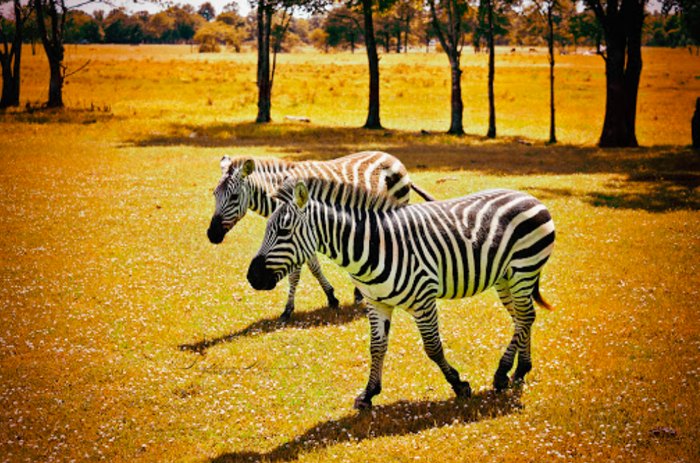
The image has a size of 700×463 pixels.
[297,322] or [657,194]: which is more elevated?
[657,194]

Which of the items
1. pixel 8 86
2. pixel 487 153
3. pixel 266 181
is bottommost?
pixel 266 181

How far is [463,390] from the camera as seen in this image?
27.4 ft

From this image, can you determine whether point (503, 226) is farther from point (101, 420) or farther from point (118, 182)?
point (118, 182)

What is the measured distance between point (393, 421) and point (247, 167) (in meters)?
5.60

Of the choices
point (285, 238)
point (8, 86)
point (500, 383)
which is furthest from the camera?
point (8, 86)

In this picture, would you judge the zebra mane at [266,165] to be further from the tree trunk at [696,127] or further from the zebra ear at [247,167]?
the tree trunk at [696,127]

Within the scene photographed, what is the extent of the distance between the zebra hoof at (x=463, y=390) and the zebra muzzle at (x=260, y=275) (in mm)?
2907

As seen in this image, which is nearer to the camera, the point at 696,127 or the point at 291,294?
the point at 291,294

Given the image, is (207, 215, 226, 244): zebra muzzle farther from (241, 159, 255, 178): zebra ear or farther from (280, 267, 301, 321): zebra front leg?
(280, 267, 301, 321): zebra front leg

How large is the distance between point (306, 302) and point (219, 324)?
2.02 metres

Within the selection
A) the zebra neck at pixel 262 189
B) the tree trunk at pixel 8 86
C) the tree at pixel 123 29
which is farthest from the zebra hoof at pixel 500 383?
the tree at pixel 123 29

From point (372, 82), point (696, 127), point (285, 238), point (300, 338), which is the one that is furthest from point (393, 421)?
point (372, 82)

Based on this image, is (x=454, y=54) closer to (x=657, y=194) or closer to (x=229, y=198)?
(x=657, y=194)

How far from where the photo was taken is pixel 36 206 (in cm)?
2061
